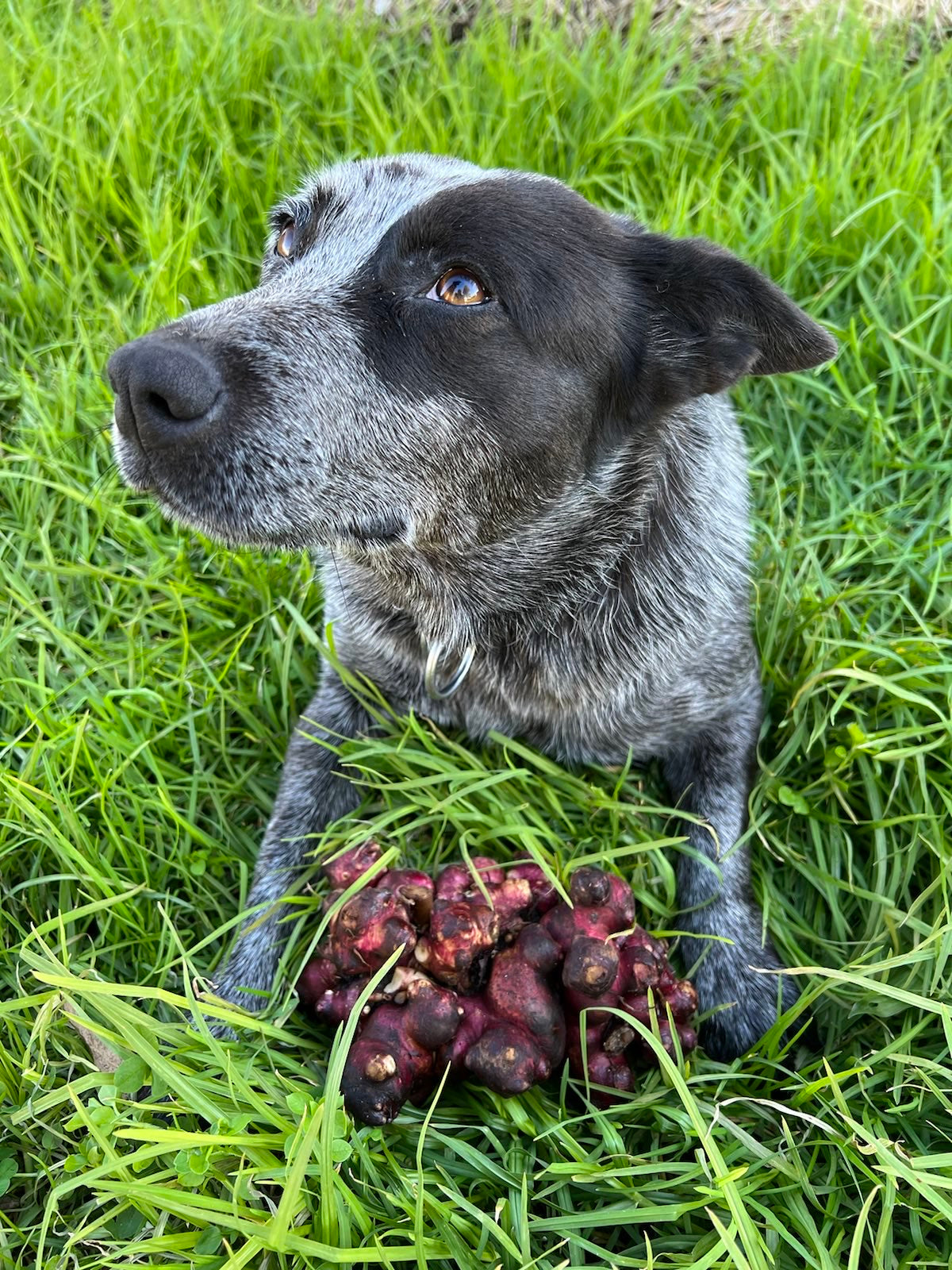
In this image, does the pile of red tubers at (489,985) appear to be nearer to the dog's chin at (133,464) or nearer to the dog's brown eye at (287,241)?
the dog's chin at (133,464)

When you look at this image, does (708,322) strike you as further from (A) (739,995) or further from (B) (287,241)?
(A) (739,995)

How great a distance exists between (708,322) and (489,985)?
1.58m

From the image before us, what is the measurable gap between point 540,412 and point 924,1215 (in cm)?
185

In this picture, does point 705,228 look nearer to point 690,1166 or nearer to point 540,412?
point 540,412

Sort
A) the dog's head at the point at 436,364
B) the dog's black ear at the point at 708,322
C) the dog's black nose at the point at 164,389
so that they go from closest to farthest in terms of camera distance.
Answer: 1. the dog's black nose at the point at 164,389
2. the dog's head at the point at 436,364
3. the dog's black ear at the point at 708,322

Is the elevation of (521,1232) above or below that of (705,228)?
below

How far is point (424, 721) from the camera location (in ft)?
9.98

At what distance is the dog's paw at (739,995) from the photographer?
2.65 m

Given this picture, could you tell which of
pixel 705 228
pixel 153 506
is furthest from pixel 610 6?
pixel 153 506

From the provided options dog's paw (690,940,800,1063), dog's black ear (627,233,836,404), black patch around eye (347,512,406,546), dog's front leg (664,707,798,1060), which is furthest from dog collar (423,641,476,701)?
dog's paw (690,940,800,1063)

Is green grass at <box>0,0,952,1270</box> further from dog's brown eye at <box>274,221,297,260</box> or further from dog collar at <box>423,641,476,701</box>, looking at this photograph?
dog's brown eye at <box>274,221,297,260</box>

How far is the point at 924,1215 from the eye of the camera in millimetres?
2096

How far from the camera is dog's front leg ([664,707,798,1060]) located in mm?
2666

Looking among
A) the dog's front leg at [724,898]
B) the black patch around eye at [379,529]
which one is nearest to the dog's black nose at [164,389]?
the black patch around eye at [379,529]
